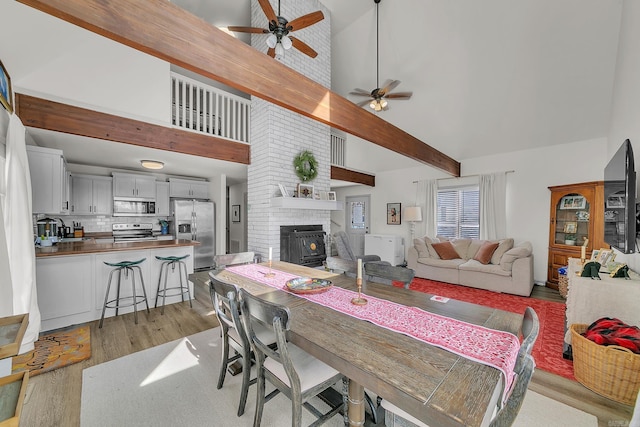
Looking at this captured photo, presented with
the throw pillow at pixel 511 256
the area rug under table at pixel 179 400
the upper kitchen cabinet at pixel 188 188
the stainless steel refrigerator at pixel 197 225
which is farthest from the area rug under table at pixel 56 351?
the throw pillow at pixel 511 256

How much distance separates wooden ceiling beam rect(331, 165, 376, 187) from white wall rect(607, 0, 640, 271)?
427 centimetres

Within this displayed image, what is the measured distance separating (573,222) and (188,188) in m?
7.32

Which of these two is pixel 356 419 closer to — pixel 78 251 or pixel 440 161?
pixel 78 251

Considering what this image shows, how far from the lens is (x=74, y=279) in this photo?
2.98 meters

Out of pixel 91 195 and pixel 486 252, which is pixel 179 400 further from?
pixel 486 252

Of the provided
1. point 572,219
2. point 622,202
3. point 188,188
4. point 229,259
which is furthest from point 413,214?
point 188,188

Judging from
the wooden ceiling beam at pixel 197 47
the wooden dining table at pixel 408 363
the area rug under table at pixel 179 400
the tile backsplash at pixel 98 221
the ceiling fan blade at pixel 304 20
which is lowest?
the area rug under table at pixel 179 400

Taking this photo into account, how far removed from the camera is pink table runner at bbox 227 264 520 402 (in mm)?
1012

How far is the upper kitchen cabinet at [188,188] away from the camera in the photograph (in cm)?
564

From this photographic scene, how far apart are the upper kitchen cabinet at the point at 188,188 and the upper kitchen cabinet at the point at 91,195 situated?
3.53ft

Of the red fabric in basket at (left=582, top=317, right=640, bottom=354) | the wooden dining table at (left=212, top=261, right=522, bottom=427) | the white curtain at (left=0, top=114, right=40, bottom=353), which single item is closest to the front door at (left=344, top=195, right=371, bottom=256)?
the red fabric in basket at (left=582, top=317, right=640, bottom=354)

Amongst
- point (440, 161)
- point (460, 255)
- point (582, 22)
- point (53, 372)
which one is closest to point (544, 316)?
point (460, 255)

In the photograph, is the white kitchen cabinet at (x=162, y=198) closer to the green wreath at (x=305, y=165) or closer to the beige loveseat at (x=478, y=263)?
the green wreath at (x=305, y=165)

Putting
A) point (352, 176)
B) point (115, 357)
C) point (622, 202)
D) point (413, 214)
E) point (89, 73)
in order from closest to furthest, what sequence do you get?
1. point (622, 202)
2. point (115, 357)
3. point (89, 73)
4. point (413, 214)
5. point (352, 176)
